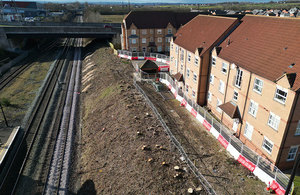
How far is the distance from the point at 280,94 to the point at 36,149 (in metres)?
26.8

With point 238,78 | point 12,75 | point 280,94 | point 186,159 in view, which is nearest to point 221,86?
point 238,78

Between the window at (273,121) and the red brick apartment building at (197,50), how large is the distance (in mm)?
12273

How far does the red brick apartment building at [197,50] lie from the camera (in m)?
28.7

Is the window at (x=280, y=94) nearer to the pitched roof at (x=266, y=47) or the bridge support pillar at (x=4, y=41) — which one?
the pitched roof at (x=266, y=47)

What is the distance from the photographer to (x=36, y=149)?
26.0m

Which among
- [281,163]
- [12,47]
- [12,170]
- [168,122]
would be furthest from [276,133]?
[12,47]

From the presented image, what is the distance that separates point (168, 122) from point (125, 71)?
23944 millimetres

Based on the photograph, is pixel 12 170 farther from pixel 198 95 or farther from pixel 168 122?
pixel 198 95

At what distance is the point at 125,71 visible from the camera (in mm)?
47719

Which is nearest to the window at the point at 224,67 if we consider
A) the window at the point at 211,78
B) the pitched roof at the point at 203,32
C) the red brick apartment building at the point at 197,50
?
the window at the point at 211,78

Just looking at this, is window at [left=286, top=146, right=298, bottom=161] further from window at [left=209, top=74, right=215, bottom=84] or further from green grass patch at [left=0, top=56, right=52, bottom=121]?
green grass patch at [left=0, top=56, right=52, bottom=121]

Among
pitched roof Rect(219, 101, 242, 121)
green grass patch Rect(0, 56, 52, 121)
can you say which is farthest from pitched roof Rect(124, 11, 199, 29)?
pitched roof Rect(219, 101, 242, 121)

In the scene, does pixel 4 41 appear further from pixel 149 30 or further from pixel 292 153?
pixel 292 153

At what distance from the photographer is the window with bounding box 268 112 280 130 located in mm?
18153
